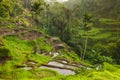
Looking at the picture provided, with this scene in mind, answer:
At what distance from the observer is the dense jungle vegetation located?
33.3 meters

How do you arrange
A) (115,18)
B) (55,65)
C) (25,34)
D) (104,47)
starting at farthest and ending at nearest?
(115,18) → (104,47) → (25,34) → (55,65)

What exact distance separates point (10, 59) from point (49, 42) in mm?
19002

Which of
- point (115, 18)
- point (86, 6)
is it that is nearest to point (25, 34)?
point (115, 18)

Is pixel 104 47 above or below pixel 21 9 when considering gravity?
below

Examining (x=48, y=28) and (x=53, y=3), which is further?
(x=53, y=3)

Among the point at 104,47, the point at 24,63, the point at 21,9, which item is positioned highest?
the point at 21,9

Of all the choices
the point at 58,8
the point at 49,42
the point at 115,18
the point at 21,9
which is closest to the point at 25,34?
the point at 49,42

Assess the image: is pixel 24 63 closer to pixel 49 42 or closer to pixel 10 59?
pixel 10 59

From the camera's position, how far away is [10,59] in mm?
34406

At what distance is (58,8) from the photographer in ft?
255

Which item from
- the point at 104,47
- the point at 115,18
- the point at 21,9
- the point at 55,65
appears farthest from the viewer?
the point at 115,18

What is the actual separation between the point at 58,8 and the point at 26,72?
1936 inches

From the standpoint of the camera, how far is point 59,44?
179 feet

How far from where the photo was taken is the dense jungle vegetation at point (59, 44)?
109ft
